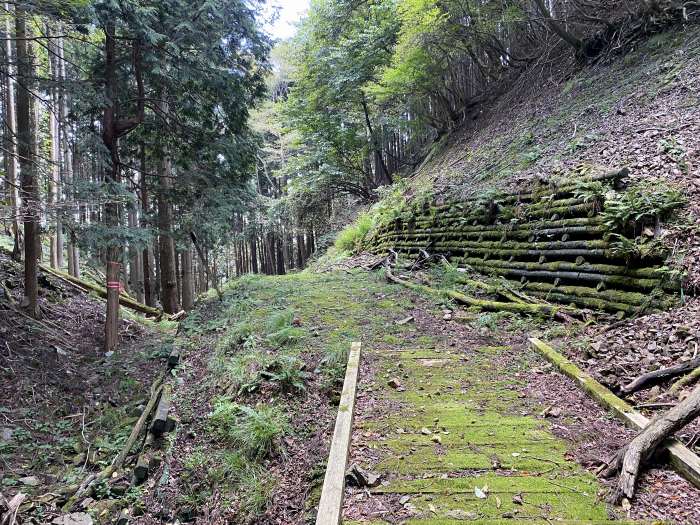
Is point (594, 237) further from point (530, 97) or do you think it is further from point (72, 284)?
point (72, 284)

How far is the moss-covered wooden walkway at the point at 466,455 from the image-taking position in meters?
2.54

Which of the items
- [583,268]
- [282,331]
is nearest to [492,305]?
[583,268]

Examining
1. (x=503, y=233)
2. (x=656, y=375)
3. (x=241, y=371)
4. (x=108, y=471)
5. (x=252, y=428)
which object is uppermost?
(x=503, y=233)

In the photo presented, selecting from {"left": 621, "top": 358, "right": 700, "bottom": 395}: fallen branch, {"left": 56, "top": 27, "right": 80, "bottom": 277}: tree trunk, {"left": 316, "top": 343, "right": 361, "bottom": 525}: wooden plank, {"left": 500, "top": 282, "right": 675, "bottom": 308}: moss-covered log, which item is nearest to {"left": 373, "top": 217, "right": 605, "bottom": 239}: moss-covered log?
{"left": 500, "top": 282, "right": 675, "bottom": 308}: moss-covered log

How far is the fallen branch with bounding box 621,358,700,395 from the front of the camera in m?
3.59

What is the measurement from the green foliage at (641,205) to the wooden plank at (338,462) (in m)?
4.05

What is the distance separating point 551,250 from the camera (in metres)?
6.71

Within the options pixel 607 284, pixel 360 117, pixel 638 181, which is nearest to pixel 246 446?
pixel 607 284

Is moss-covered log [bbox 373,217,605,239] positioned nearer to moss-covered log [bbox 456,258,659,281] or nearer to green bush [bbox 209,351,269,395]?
moss-covered log [bbox 456,258,659,281]

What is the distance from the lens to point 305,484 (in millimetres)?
3258

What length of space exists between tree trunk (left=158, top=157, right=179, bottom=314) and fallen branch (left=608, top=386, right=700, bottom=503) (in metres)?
8.44

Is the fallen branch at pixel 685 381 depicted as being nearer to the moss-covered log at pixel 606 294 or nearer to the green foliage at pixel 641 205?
the moss-covered log at pixel 606 294

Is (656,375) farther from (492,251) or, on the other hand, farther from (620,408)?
(492,251)

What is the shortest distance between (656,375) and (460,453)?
6.66 ft
